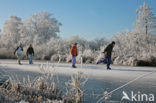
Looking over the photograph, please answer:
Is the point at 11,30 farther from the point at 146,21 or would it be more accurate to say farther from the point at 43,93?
the point at 43,93

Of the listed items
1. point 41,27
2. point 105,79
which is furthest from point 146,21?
point 105,79

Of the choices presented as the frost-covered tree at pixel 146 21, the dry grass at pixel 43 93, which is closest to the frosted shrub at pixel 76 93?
the dry grass at pixel 43 93

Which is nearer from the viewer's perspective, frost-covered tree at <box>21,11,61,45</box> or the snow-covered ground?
the snow-covered ground

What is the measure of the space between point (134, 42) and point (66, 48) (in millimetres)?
12266

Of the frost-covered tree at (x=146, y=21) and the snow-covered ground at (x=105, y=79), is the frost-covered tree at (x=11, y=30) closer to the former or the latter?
the frost-covered tree at (x=146, y=21)

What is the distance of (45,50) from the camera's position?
28.5m

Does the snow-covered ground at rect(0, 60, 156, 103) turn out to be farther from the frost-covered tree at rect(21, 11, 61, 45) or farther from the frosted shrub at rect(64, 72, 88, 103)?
the frost-covered tree at rect(21, 11, 61, 45)

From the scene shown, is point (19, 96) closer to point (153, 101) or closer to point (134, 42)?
point (153, 101)

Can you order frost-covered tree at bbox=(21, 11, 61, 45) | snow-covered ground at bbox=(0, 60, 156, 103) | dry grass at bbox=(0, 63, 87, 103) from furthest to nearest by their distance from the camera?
frost-covered tree at bbox=(21, 11, 61, 45) → snow-covered ground at bbox=(0, 60, 156, 103) → dry grass at bbox=(0, 63, 87, 103)

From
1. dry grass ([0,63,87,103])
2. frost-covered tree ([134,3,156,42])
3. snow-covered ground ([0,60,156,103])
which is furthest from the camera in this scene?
frost-covered tree ([134,3,156,42])

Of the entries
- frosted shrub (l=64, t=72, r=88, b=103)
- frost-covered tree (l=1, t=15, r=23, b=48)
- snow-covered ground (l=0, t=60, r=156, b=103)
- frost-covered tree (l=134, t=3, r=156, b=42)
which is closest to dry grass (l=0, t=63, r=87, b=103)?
frosted shrub (l=64, t=72, r=88, b=103)

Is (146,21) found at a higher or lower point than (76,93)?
higher

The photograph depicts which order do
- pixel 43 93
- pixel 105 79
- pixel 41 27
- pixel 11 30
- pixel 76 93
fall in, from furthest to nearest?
pixel 11 30 < pixel 41 27 < pixel 105 79 < pixel 43 93 < pixel 76 93

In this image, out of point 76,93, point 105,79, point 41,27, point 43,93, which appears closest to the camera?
point 76,93
